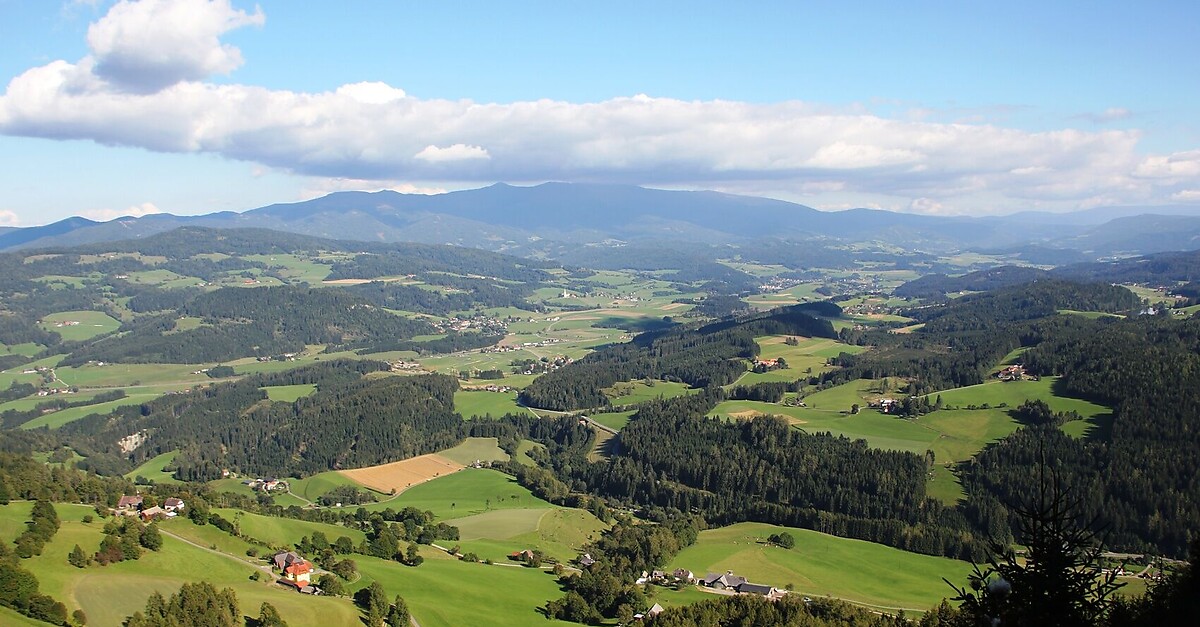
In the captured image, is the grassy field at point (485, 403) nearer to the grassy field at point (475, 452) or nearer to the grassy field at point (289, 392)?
the grassy field at point (475, 452)

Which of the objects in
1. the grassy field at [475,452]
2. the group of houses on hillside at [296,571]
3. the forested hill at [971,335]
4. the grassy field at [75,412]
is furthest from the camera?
the forested hill at [971,335]

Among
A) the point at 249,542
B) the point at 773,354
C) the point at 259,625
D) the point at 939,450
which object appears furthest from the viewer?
the point at 773,354

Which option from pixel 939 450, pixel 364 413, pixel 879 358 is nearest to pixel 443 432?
pixel 364 413

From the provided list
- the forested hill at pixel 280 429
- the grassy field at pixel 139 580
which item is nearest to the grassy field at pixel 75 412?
the forested hill at pixel 280 429

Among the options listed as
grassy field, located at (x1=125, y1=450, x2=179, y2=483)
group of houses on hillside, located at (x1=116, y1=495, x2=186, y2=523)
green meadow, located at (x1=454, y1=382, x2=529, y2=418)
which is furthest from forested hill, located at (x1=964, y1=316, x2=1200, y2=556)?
grassy field, located at (x1=125, y1=450, x2=179, y2=483)

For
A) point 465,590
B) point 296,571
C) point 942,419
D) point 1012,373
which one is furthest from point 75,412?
point 1012,373

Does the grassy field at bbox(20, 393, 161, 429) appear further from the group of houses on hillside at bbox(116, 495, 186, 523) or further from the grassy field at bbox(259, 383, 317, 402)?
the group of houses on hillside at bbox(116, 495, 186, 523)

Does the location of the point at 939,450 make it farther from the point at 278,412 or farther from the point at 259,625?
the point at 278,412

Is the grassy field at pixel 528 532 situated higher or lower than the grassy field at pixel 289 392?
lower
